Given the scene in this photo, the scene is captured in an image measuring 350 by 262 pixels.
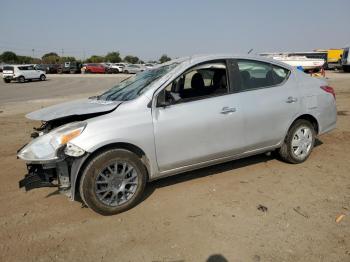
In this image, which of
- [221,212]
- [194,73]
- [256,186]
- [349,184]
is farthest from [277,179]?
[194,73]

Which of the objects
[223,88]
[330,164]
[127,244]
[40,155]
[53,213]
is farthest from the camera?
[330,164]

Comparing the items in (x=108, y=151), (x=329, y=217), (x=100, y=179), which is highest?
(x=108, y=151)

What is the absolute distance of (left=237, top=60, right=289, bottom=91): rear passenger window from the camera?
15.2 ft

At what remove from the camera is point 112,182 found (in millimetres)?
3793

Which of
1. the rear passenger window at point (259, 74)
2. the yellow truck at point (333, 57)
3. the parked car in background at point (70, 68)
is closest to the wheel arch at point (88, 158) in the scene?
the rear passenger window at point (259, 74)

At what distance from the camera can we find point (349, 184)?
4.49 metres

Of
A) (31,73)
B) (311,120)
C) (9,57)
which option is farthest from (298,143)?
(9,57)

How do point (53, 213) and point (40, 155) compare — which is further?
point (53, 213)

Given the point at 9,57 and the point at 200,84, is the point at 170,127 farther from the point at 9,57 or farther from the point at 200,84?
the point at 9,57

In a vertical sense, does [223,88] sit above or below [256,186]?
above

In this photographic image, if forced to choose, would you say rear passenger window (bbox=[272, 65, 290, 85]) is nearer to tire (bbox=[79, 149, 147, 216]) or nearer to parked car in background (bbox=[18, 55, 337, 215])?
parked car in background (bbox=[18, 55, 337, 215])

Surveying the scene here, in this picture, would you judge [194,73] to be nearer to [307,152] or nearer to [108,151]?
[108,151]

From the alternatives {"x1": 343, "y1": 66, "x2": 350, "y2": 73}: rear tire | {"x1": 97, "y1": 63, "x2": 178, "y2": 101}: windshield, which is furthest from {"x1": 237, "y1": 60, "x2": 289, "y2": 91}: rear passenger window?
{"x1": 343, "y1": 66, "x2": 350, "y2": 73}: rear tire

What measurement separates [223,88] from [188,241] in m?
2.09
